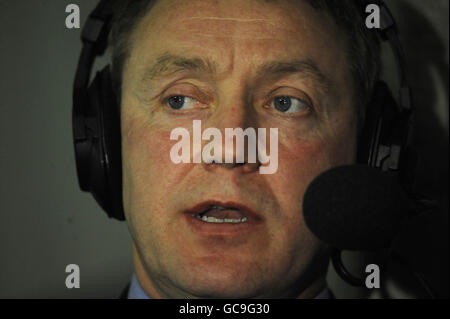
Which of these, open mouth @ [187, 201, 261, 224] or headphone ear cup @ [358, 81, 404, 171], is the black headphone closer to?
headphone ear cup @ [358, 81, 404, 171]

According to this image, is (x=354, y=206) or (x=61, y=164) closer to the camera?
(x=354, y=206)

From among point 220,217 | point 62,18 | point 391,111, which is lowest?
point 220,217

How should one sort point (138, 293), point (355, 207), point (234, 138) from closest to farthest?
point (355, 207) < point (234, 138) < point (138, 293)

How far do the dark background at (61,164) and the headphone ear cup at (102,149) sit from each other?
0.21 meters

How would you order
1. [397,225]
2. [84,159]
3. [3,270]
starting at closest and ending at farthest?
[397,225]
[84,159]
[3,270]

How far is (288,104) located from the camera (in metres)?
0.94

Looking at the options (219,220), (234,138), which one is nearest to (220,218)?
(219,220)

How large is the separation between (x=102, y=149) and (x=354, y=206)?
1.31 feet

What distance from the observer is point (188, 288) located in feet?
2.93

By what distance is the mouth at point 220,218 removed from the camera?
87 centimetres

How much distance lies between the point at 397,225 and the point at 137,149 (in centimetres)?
41

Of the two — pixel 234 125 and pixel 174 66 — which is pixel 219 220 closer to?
pixel 234 125
